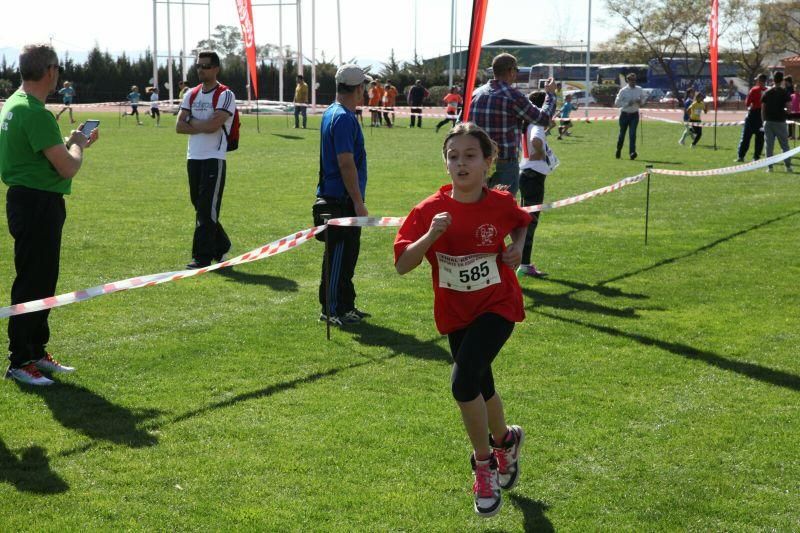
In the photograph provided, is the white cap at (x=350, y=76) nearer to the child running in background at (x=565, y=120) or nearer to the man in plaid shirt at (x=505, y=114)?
the man in plaid shirt at (x=505, y=114)

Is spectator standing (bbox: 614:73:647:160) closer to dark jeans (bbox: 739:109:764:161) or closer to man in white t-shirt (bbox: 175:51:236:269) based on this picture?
dark jeans (bbox: 739:109:764:161)

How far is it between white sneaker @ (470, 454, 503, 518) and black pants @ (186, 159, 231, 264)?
21.5 feet

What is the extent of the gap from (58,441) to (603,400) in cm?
336

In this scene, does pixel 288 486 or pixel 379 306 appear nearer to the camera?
pixel 288 486

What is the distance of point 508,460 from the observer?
16.2 ft

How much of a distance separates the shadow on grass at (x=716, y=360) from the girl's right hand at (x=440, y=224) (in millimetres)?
3492

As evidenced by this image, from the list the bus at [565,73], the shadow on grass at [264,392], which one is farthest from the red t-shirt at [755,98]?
the bus at [565,73]

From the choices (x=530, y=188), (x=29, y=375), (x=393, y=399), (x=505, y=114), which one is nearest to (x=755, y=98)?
(x=530, y=188)

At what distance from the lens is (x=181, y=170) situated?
22094 mm

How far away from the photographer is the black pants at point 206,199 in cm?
1054

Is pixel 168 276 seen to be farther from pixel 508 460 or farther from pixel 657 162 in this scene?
pixel 657 162

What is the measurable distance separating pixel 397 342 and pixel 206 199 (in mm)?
3653

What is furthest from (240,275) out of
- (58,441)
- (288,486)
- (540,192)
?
(288,486)

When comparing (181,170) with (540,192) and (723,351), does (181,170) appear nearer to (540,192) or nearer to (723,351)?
(540,192)
